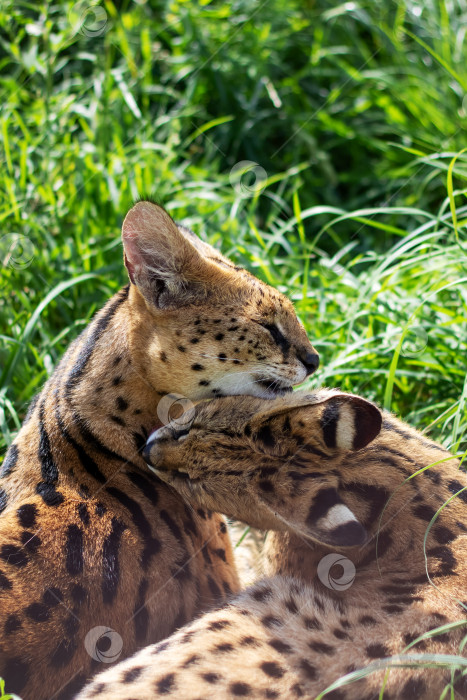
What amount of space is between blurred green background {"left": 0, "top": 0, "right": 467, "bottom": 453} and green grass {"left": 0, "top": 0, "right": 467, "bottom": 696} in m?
0.02

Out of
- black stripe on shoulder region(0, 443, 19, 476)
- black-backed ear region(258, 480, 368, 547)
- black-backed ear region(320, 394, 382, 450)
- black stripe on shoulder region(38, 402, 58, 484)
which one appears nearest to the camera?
black-backed ear region(258, 480, 368, 547)

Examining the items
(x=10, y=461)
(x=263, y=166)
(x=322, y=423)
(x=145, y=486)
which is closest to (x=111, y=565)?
(x=145, y=486)

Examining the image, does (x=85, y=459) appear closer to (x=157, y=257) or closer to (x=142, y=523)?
(x=142, y=523)

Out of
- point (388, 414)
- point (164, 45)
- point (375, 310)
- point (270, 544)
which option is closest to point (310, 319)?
point (375, 310)

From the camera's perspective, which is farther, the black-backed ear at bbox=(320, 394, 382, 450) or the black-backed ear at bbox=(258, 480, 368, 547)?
the black-backed ear at bbox=(320, 394, 382, 450)

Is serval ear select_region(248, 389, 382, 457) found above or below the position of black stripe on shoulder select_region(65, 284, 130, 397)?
below

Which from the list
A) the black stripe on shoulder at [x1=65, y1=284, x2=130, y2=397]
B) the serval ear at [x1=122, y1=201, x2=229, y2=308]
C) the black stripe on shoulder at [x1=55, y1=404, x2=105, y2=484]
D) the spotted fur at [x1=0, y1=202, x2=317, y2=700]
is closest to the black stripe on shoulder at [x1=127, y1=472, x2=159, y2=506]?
the spotted fur at [x1=0, y1=202, x2=317, y2=700]

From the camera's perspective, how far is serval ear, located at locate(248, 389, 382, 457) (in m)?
2.75

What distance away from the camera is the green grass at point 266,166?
4.32m

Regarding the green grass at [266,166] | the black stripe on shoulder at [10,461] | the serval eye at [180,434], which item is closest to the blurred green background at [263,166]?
the green grass at [266,166]

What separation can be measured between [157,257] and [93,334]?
408 millimetres

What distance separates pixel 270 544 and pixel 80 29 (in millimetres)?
3934

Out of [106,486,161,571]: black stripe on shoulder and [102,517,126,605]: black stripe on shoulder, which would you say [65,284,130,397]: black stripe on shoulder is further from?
[102,517,126,605]: black stripe on shoulder

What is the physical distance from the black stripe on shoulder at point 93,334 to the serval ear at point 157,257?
206mm
